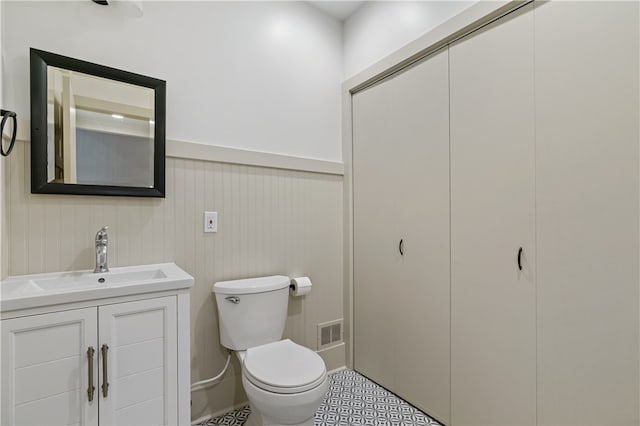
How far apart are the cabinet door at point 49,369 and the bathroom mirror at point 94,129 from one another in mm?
631

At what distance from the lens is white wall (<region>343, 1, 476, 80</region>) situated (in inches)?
68.5

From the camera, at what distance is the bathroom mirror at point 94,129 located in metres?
1.37

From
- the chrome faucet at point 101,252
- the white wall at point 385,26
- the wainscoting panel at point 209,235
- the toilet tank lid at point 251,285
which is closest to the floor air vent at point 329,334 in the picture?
the wainscoting panel at point 209,235

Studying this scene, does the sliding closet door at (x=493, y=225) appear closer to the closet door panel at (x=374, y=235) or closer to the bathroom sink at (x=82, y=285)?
the closet door panel at (x=374, y=235)

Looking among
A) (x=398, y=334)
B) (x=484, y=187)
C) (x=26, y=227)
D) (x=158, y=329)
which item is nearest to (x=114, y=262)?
(x=26, y=227)

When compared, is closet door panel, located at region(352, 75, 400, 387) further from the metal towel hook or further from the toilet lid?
the metal towel hook

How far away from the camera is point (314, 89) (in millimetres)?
2281

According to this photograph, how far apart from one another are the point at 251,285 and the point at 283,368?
48 centimetres

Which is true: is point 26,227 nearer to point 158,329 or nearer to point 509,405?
point 158,329

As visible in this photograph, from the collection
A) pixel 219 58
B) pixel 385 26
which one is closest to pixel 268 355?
pixel 219 58

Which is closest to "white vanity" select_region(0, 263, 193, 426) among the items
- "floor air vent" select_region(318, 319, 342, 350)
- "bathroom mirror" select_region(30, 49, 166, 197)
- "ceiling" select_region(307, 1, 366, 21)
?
"bathroom mirror" select_region(30, 49, 166, 197)

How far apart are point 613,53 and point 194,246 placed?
204 centimetres

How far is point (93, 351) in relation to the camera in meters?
1.13

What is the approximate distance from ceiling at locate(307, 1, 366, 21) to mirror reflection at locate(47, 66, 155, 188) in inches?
A: 53.4
